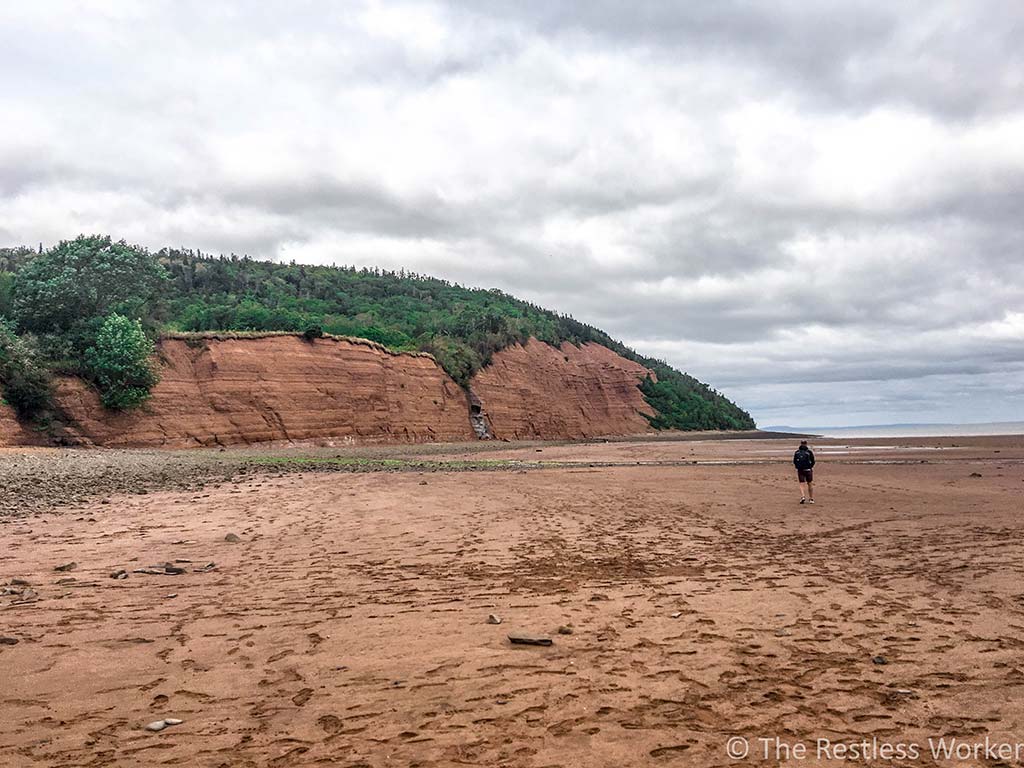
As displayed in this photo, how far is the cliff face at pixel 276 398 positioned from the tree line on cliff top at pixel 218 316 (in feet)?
5.17

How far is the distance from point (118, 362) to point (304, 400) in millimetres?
12669

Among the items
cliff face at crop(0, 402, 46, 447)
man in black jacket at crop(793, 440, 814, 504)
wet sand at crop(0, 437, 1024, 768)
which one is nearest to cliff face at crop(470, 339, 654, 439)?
cliff face at crop(0, 402, 46, 447)

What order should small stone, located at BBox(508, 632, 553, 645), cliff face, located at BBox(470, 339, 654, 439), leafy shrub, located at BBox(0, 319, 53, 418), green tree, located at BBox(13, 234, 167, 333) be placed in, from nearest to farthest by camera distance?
small stone, located at BBox(508, 632, 553, 645) < leafy shrub, located at BBox(0, 319, 53, 418) < green tree, located at BBox(13, 234, 167, 333) < cliff face, located at BBox(470, 339, 654, 439)

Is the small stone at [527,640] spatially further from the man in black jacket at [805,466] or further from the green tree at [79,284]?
the green tree at [79,284]

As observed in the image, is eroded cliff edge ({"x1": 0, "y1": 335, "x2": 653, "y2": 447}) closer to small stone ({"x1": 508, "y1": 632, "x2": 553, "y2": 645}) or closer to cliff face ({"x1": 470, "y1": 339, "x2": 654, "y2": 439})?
cliff face ({"x1": 470, "y1": 339, "x2": 654, "y2": 439})

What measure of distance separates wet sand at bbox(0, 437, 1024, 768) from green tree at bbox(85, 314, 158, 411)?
2695 cm

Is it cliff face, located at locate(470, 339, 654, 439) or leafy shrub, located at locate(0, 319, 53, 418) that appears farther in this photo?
cliff face, located at locate(470, 339, 654, 439)

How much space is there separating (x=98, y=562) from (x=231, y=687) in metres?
5.03

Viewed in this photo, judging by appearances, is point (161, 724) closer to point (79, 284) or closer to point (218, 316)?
point (79, 284)

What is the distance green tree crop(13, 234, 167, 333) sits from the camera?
116 feet

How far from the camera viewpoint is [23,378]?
103ft

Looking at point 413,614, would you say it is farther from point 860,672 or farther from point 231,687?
point 860,672

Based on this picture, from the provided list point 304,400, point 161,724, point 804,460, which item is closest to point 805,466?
point 804,460

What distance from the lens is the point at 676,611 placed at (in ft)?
21.1
